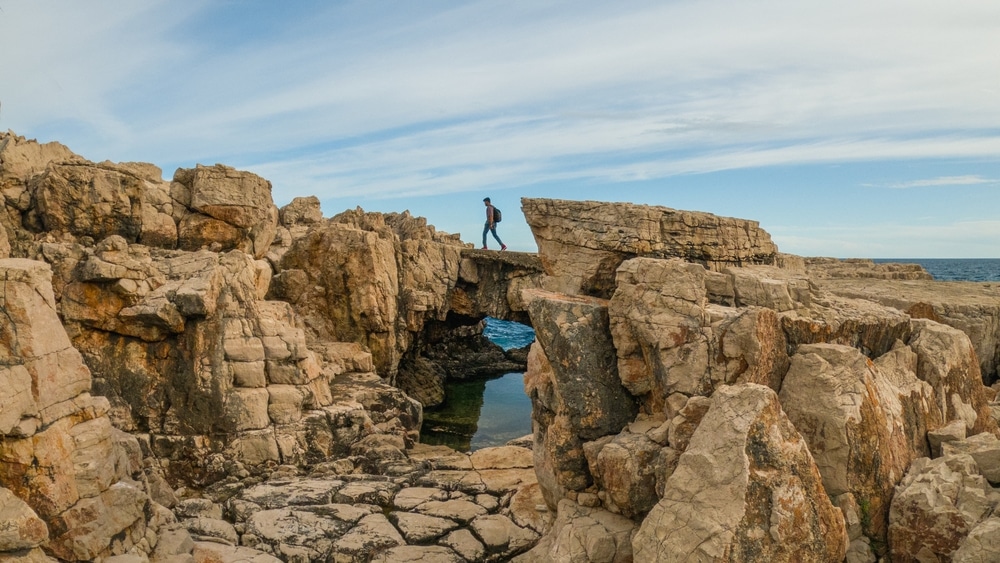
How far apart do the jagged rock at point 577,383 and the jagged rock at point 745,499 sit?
2.51 meters

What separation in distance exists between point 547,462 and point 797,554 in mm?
5152

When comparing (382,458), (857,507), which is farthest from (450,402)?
(857,507)

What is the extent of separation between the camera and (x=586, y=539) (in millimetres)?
10211

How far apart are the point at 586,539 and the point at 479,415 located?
1824 cm

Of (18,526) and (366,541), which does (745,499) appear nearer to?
(366,541)

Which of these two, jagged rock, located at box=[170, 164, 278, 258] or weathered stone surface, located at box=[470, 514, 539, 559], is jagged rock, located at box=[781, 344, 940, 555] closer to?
weathered stone surface, located at box=[470, 514, 539, 559]

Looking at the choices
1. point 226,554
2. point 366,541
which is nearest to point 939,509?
point 366,541

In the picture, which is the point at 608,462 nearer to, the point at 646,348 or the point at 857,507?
the point at 646,348

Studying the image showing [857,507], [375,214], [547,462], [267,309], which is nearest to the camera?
[857,507]

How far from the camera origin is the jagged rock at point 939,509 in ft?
28.8

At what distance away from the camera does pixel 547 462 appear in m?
12.6

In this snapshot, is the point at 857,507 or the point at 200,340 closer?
the point at 857,507

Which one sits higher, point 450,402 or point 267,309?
point 267,309

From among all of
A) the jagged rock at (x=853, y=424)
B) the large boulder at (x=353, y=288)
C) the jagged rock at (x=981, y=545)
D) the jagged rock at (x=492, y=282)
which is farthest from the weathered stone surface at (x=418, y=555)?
the jagged rock at (x=492, y=282)
